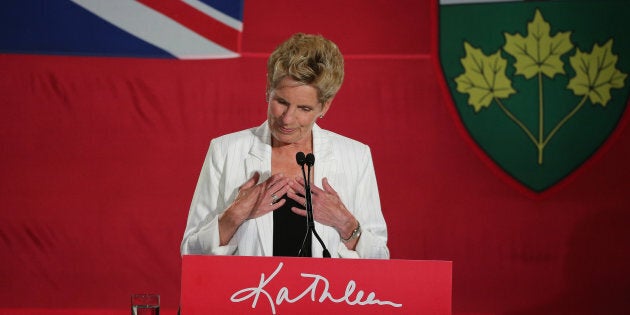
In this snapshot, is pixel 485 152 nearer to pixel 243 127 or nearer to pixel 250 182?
pixel 243 127

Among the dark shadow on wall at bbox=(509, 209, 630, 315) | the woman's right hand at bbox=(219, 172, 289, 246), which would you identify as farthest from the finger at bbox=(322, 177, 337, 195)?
the dark shadow on wall at bbox=(509, 209, 630, 315)

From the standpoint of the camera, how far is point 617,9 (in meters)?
3.58

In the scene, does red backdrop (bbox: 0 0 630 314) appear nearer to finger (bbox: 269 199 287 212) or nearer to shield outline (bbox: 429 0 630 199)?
shield outline (bbox: 429 0 630 199)

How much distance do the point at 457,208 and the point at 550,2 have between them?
1.06m

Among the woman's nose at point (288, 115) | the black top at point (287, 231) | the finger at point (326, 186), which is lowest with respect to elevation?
the black top at point (287, 231)

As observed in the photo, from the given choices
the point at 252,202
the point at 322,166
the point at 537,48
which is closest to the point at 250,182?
the point at 252,202

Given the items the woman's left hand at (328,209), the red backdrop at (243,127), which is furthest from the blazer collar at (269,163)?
the red backdrop at (243,127)

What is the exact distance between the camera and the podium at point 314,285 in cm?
161

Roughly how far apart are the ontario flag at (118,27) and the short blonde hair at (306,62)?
1218 millimetres

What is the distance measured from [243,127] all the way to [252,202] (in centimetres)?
135

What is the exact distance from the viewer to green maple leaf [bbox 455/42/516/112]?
355 centimetres

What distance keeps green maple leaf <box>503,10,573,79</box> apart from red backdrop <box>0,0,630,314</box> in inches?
15.3

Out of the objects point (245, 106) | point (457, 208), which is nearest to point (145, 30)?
point (245, 106)

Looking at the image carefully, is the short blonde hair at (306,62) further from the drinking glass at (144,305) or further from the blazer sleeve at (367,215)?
the drinking glass at (144,305)
